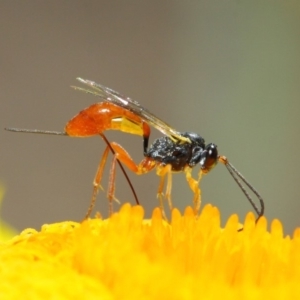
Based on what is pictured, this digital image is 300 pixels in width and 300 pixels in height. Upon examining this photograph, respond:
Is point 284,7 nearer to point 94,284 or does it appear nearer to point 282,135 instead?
point 282,135

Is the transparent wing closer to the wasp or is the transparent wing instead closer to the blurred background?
the wasp

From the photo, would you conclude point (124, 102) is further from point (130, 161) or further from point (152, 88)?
point (152, 88)

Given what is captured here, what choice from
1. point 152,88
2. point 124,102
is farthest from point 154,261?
point 152,88

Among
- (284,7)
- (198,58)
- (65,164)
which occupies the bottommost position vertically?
(65,164)

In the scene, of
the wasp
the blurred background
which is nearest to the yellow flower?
the wasp

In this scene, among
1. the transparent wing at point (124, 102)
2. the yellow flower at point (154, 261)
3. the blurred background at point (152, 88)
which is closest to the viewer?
the yellow flower at point (154, 261)

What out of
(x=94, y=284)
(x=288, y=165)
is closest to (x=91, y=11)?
(x=288, y=165)

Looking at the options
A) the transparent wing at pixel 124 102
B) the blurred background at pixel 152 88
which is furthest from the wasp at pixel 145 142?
the blurred background at pixel 152 88

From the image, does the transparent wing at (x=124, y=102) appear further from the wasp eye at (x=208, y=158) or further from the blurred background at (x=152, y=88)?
the blurred background at (x=152, y=88)
